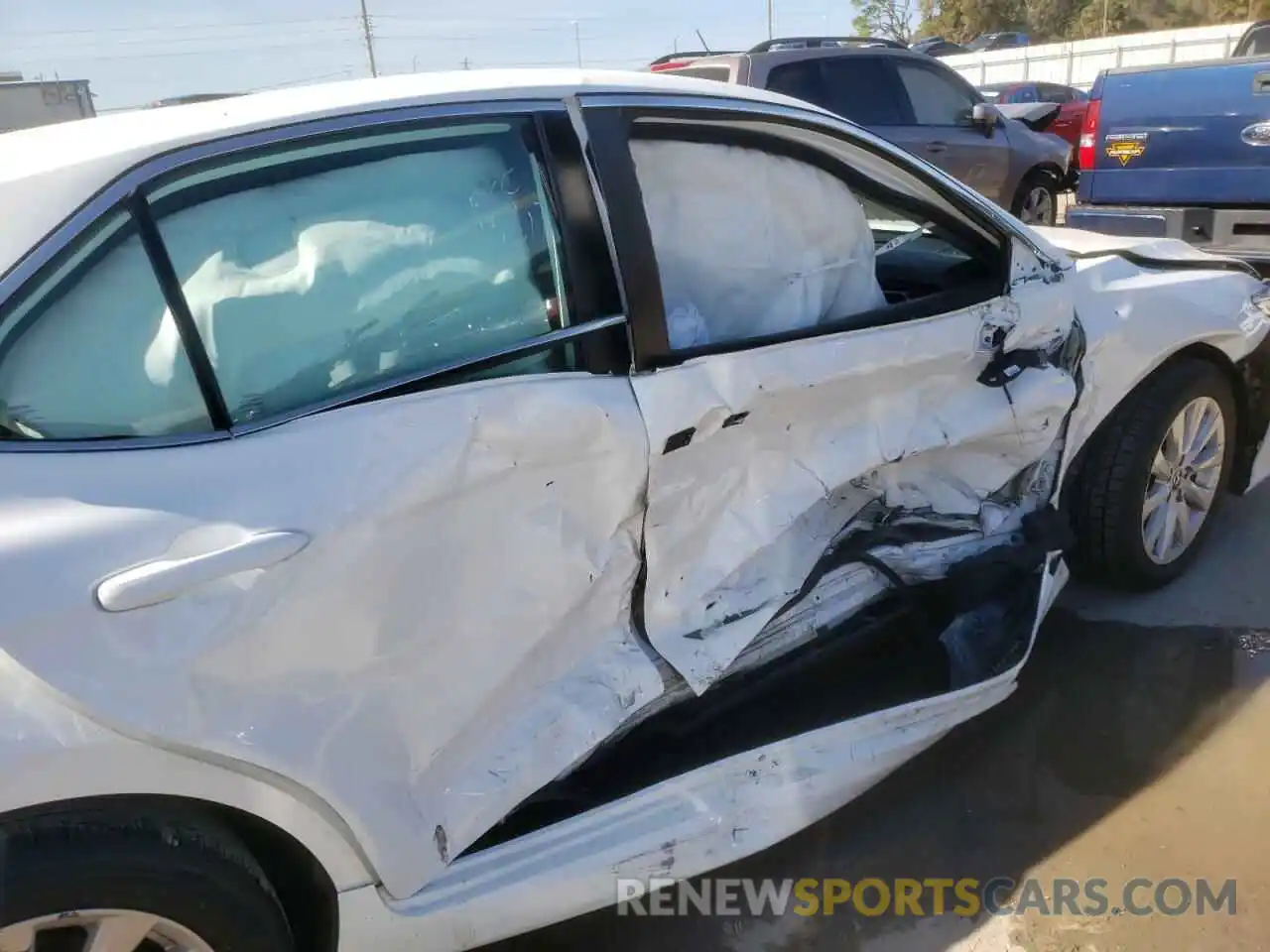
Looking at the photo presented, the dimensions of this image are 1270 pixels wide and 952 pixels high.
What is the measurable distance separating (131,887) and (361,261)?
3.56 ft

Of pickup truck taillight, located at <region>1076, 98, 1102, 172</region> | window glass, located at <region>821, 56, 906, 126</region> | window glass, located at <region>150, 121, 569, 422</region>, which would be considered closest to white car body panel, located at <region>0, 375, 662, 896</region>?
window glass, located at <region>150, 121, 569, 422</region>

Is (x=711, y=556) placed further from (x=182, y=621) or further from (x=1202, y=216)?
(x=1202, y=216)

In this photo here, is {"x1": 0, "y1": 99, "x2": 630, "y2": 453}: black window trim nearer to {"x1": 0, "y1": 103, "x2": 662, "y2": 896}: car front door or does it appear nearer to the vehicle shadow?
{"x1": 0, "y1": 103, "x2": 662, "y2": 896}: car front door

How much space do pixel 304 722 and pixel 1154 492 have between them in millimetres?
2801

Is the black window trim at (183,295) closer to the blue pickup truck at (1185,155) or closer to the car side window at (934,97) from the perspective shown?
the blue pickup truck at (1185,155)

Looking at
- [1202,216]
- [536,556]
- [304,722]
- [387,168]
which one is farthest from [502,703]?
[1202,216]

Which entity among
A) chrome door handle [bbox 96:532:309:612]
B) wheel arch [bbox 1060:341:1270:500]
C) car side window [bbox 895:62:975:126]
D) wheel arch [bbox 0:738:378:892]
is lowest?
wheel arch [bbox 1060:341:1270:500]

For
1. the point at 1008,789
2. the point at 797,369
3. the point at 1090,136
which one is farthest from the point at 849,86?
the point at 1008,789

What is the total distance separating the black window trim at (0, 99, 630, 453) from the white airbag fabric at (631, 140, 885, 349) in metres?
0.25

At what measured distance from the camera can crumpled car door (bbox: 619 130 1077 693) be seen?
2211 mm

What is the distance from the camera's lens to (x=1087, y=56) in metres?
34.9

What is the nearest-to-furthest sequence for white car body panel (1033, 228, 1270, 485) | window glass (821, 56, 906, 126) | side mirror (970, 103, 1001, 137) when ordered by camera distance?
white car body panel (1033, 228, 1270, 485), window glass (821, 56, 906, 126), side mirror (970, 103, 1001, 137)

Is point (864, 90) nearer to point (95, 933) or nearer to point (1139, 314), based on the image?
point (1139, 314)

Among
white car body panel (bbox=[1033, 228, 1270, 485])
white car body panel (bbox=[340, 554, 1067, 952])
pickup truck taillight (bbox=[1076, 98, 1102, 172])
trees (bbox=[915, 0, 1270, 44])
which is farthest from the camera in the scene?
trees (bbox=[915, 0, 1270, 44])
